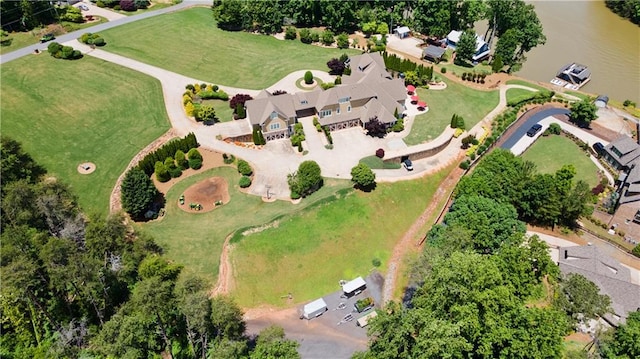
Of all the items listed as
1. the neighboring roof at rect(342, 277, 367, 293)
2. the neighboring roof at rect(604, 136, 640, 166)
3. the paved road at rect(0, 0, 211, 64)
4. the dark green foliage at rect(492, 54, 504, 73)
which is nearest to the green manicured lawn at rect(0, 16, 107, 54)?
the paved road at rect(0, 0, 211, 64)

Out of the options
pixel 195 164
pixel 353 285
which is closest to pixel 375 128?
pixel 195 164

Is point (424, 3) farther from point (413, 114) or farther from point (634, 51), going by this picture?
point (634, 51)

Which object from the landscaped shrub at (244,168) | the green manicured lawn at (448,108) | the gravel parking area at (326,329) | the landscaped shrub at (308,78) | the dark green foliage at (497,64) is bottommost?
the gravel parking area at (326,329)

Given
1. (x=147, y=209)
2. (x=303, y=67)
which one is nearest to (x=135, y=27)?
(x=303, y=67)

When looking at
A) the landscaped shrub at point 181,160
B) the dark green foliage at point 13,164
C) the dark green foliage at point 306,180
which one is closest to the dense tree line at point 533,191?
the dark green foliage at point 306,180

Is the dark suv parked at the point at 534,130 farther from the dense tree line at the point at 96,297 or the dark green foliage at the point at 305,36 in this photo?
the dense tree line at the point at 96,297

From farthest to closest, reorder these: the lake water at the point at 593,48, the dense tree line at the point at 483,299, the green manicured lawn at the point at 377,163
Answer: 1. the lake water at the point at 593,48
2. the green manicured lawn at the point at 377,163
3. the dense tree line at the point at 483,299

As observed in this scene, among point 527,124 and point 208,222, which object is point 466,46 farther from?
point 208,222
